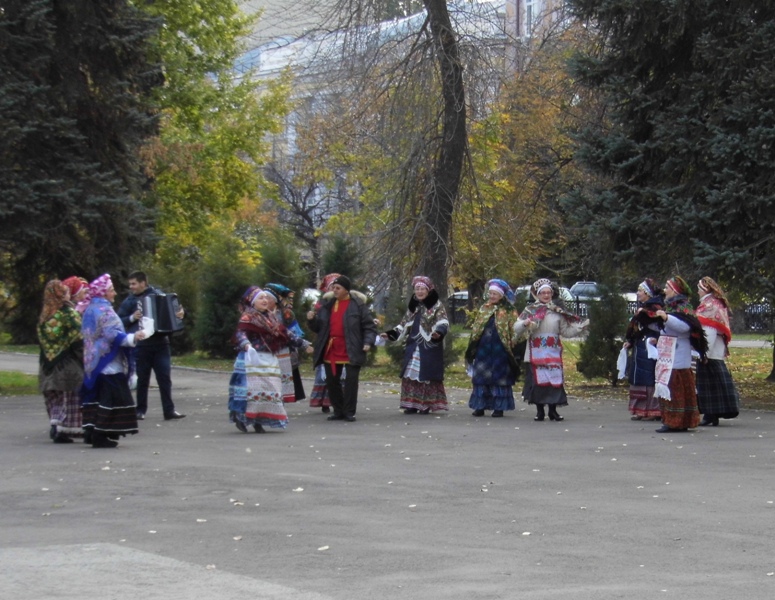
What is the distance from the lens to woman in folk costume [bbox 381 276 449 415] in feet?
57.5

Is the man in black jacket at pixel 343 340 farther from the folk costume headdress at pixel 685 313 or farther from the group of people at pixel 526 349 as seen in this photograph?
the folk costume headdress at pixel 685 313

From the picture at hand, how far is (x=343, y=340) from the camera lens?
17.0m

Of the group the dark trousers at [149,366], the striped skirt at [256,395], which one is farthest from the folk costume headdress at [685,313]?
the dark trousers at [149,366]

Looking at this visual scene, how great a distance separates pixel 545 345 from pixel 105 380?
587 centimetres

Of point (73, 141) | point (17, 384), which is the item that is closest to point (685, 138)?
point (73, 141)

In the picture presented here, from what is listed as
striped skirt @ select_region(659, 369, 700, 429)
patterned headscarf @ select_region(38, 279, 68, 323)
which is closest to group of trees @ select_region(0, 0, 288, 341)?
patterned headscarf @ select_region(38, 279, 68, 323)

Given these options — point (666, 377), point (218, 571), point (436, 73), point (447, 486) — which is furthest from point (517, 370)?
point (218, 571)

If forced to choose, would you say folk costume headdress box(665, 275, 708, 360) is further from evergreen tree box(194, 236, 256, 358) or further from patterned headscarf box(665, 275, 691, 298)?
evergreen tree box(194, 236, 256, 358)

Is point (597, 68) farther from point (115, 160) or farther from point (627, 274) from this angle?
point (115, 160)

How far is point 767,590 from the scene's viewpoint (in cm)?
686

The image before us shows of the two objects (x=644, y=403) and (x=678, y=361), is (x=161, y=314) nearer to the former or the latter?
(x=644, y=403)

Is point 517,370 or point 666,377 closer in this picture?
point 666,377

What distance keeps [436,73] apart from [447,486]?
581 inches

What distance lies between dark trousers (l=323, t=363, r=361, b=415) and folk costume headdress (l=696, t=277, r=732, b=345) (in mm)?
4332
